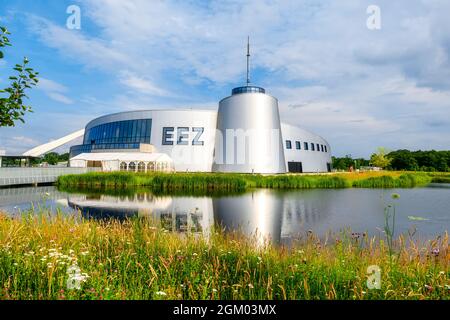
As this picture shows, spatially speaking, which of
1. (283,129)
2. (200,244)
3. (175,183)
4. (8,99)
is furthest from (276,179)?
(8,99)

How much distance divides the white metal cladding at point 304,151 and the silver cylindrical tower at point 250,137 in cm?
375

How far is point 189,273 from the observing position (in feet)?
15.3

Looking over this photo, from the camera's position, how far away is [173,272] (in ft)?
15.2

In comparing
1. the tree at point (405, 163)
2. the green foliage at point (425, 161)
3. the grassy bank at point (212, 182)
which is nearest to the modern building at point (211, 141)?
the grassy bank at point (212, 182)

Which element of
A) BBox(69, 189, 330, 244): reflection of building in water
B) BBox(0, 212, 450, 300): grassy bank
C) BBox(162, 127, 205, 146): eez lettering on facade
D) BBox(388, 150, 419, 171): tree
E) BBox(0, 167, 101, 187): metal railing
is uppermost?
BBox(162, 127, 205, 146): eez lettering on facade

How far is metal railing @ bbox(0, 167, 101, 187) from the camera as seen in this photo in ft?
101

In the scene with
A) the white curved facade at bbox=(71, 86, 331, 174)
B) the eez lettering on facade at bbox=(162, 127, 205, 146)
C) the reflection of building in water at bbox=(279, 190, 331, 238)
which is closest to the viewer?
the reflection of building in water at bbox=(279, 190, 331, 238)

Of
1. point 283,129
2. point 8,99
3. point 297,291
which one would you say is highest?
point 283,129

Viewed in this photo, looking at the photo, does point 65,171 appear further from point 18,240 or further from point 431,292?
point 431,292

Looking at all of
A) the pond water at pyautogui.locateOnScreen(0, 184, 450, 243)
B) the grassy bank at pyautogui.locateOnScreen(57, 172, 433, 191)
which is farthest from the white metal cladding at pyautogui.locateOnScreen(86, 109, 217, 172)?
the pond water at pyautogui.locateOnScreen(0, 184, 450, 243)

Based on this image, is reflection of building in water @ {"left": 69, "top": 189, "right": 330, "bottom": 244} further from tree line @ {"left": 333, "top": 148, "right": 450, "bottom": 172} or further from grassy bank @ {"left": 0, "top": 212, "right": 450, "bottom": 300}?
tree line @ {"left": 333, "top": 148, "right": 450, "bottom": 172}

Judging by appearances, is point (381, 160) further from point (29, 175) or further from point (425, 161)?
point (29, 175)

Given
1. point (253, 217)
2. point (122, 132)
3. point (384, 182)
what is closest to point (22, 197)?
point (253, 217)
